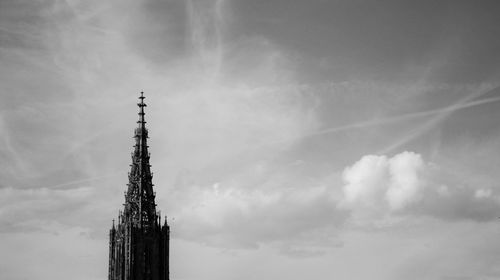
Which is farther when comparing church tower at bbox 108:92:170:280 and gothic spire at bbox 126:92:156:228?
gothic spire at bbox 126:92:156:228

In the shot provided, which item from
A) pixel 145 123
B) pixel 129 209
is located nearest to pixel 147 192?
pixel 129 209

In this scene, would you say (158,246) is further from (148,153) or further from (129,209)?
(148,153)

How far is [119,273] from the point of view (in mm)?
140625

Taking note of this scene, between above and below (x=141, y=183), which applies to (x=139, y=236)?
below

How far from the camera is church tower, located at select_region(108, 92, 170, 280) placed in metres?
140

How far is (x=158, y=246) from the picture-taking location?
143250mm

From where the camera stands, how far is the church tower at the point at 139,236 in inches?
5507

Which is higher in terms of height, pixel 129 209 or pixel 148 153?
pixel 148 153

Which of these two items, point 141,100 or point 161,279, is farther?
point 141,100

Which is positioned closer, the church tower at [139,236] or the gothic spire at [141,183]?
the church tower at [139,236]

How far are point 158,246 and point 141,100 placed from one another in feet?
92.4

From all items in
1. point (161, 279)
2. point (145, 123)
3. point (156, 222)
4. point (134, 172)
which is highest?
point (145, 123)

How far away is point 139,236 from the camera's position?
141500 mm

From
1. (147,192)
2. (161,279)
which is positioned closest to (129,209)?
(147,192)
